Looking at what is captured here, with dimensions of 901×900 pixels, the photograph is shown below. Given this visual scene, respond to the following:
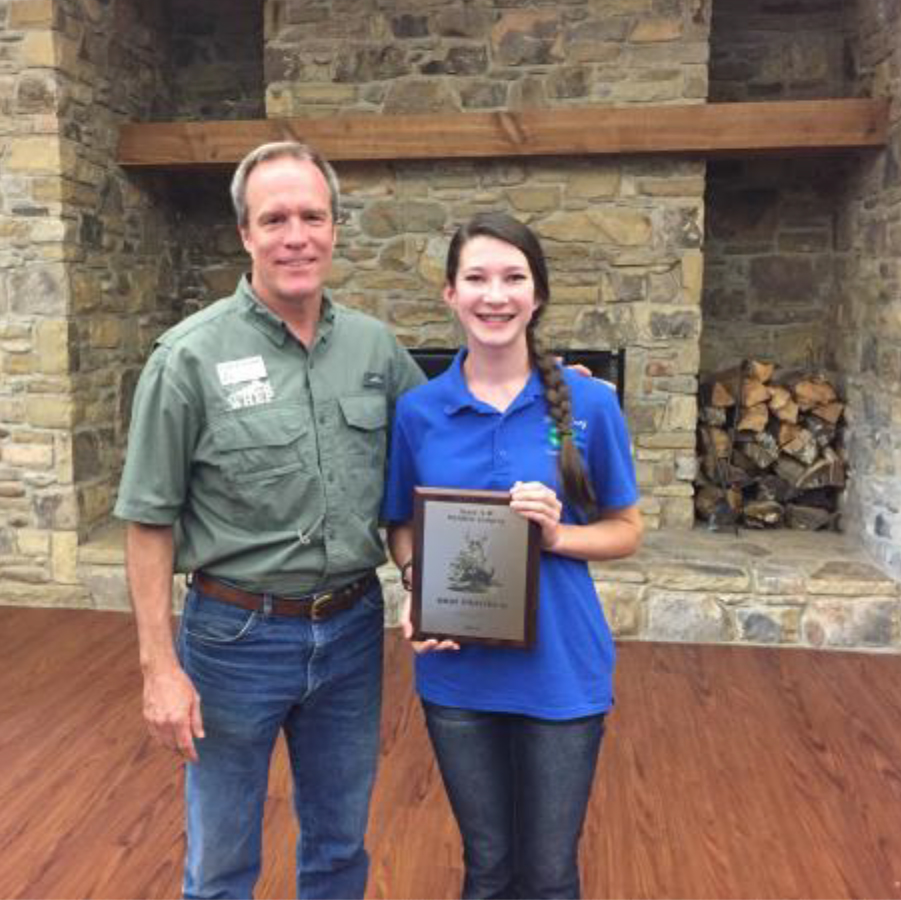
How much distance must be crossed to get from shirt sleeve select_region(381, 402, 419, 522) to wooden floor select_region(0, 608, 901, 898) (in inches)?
43.5

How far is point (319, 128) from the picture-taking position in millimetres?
4051

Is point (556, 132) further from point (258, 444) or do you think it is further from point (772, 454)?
point (258, 444)

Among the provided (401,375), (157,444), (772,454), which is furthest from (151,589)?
(772,454)

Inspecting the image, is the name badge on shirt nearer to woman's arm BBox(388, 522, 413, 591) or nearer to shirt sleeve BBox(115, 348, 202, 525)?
shirt sleeve BBox(115, 348, 202, 525)

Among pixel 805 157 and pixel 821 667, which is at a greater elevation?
pixel 805 157

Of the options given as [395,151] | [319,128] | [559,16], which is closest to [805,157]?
[559,16]

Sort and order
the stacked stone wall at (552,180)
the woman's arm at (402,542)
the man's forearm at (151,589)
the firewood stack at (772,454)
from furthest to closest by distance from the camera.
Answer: the firewood stack at (772,454) → the stacked stone wall at (552,180) → the woman's arm at (402,542) → the man's forearm at (151,589)

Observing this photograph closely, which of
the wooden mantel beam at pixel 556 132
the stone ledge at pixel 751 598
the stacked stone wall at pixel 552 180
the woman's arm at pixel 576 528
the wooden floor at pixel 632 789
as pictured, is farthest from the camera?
the stacked stone wall at pixel 552 180

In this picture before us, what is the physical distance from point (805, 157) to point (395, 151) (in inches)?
81.8

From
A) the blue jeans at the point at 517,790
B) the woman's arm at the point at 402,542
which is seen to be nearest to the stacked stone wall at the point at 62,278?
the woman's arm at the point at 402,542

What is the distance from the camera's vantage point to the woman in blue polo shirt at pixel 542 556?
1.41 metres

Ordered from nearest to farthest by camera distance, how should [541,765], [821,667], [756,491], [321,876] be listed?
[541,765] < [321,876] < [821,667] < [756,491]

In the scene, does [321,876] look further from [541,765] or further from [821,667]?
[821,667]

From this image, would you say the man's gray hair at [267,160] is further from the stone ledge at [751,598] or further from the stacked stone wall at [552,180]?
the stacked stone wall at [552,180]
